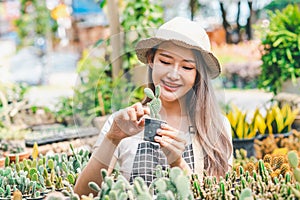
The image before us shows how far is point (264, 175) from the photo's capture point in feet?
5.42

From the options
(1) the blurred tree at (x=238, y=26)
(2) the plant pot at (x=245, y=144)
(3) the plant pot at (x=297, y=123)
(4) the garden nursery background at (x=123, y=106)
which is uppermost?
(1) the blurred tree at (x=238, y=26)

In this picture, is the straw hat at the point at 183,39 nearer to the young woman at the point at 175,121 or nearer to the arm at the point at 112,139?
the young woman at the point at 175,121

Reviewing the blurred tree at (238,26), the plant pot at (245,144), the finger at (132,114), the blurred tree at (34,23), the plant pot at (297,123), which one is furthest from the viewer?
the blurred tree at (238,26)

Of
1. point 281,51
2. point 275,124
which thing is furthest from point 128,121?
point 281,51

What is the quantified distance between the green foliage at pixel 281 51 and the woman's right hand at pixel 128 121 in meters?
3.51

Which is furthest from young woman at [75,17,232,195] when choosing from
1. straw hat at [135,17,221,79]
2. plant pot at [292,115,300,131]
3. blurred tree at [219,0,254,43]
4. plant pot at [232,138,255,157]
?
blurred tree at [219,0,254,43]

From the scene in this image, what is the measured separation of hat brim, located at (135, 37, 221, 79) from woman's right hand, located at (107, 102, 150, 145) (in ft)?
0.79

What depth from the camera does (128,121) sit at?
148 centimetres

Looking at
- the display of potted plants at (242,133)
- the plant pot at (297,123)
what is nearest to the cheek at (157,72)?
the display of potted plants at (242,133)

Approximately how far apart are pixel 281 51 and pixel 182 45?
340cm

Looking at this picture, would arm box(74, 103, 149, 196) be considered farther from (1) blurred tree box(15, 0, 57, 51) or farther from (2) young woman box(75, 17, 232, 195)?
(1) blurred tree box(15, 0, 57, 51)

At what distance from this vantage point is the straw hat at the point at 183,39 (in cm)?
160

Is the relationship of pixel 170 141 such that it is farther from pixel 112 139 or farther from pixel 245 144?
pixel 245 144

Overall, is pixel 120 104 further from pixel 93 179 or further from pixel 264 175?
pixel 264 175
